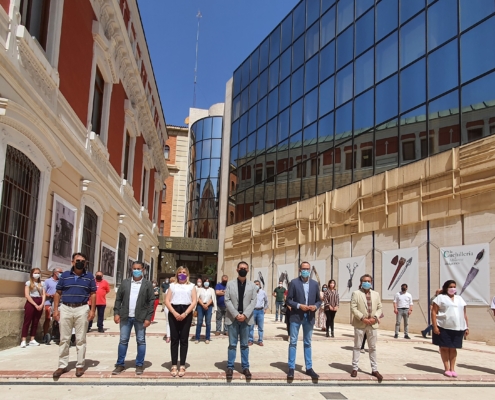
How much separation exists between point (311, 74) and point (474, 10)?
36.5 feet

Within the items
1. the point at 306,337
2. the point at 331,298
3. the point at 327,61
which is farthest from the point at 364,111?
the point at 306,337

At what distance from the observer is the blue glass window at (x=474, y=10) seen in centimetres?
1622

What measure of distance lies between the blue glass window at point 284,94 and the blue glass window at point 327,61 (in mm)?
3681

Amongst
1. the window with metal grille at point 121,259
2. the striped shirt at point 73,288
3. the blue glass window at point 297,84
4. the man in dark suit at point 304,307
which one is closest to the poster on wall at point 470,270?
the man in dark suit at point 304,307

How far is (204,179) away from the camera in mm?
44219

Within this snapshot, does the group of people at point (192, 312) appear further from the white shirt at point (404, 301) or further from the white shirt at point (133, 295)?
the white shirt at point (404, 301)

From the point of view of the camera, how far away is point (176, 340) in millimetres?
7551

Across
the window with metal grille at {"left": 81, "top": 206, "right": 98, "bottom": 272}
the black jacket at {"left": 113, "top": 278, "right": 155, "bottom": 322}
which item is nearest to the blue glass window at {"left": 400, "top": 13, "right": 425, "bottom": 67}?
the window with metal grille at {"left": 81, "top": 206, "right": 98, "bottom": 272}

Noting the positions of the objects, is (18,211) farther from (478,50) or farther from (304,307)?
(478,50)

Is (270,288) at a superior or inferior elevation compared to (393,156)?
inferior

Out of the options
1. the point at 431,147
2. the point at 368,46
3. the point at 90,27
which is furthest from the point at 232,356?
the point at 368,46

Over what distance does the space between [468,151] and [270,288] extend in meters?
15.3

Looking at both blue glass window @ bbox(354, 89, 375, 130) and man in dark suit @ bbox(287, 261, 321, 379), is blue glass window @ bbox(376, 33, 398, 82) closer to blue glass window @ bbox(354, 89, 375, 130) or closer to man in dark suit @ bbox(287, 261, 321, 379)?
blue glass window @ bbox(354, 89, 375, 130)
